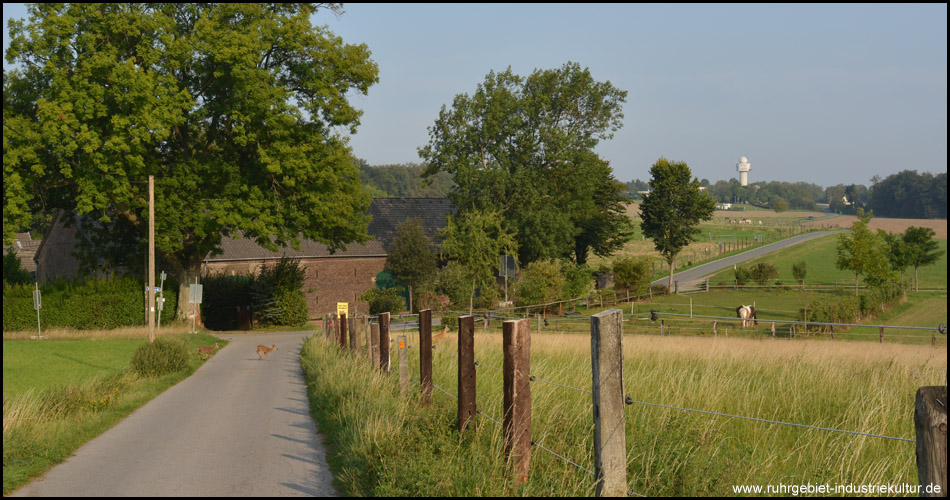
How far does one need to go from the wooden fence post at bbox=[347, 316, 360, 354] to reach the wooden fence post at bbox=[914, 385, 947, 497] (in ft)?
46.8

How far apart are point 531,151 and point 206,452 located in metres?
48.5

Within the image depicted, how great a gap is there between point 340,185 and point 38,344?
1544 cm

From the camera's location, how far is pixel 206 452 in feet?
32.6

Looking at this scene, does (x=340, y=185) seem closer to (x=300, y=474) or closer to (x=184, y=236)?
(x=184, y=236)

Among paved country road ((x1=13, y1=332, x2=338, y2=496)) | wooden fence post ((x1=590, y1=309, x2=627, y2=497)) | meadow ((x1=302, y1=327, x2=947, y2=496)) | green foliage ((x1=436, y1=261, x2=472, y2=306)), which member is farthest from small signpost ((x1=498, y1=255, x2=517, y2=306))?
wooden fence post ((x1=590, y1=309, x2=627, y2=497))

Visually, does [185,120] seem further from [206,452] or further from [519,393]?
[519,393]

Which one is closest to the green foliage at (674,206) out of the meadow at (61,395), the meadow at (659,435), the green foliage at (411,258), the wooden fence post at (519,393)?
the green foliage at (411,258)

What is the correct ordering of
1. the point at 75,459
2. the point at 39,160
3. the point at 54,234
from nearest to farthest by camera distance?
the point at 75,459
the point at 39,160
the point at 54,234

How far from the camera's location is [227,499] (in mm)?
7445

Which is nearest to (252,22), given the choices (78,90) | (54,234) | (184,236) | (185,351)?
(78,90)

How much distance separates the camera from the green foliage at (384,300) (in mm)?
48656

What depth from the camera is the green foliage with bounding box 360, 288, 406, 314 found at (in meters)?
48.7

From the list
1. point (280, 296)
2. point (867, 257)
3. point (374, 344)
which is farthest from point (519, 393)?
point (867, 257)

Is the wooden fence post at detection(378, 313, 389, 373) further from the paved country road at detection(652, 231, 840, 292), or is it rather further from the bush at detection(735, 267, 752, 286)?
the bush at detection(735, 267, 752, 286)
